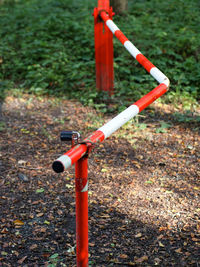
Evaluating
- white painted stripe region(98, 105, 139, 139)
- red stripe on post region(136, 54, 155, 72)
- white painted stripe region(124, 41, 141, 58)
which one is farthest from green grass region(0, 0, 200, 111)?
white painted stripe region(98, 105, 139, 139)

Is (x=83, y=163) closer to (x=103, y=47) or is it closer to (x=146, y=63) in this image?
(x=146, y=63)

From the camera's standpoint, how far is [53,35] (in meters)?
7.00

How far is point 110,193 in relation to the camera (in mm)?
3088

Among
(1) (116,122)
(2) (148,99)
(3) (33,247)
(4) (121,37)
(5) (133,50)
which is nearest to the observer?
(1) (116,122)

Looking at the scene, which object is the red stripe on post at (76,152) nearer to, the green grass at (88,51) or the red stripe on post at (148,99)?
the red stripe on post at (148,99)

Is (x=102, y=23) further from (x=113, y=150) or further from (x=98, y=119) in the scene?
(x=113, y=150)

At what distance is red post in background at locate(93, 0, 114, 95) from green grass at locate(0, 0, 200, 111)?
0.25 meters

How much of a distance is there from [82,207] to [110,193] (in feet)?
4.52

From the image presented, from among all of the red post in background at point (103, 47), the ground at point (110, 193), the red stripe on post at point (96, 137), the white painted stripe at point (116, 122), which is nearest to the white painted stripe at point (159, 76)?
the white painted stripe at point (116, 122)

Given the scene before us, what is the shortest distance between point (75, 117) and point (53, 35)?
2.96 meters

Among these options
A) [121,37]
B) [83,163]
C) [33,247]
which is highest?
[121,37]

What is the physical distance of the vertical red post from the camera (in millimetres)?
1666

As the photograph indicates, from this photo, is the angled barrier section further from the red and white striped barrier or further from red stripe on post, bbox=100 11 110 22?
red stripe on post, bbox=100 11 110 22

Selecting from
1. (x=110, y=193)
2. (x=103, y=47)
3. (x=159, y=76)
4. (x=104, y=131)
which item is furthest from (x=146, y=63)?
(x=103, y=47)
